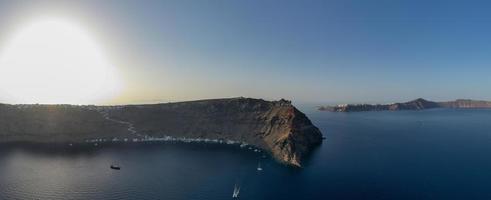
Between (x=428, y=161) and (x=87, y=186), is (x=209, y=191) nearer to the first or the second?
(x=87, y=186)

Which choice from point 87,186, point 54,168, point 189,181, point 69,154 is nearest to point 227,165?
point 189,181

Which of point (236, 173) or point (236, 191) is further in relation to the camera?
point (236, 173)

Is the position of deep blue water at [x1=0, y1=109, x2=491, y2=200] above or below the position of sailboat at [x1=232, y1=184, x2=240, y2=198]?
above

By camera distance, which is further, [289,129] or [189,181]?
[289,129]

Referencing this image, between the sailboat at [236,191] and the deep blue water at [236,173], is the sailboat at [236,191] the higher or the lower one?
the lower one

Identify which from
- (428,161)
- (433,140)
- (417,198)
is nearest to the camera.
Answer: (417,198)

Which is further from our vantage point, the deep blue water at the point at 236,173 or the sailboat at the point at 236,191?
the deep blue water at the point at 236,173

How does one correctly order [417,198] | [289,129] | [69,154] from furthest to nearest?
1. [289,129]
2. [69,154]
3. [417,198]

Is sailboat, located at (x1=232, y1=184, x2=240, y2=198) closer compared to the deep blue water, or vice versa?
sailboat, located at (x1=232, y1=184, x2=240, y2=198)
